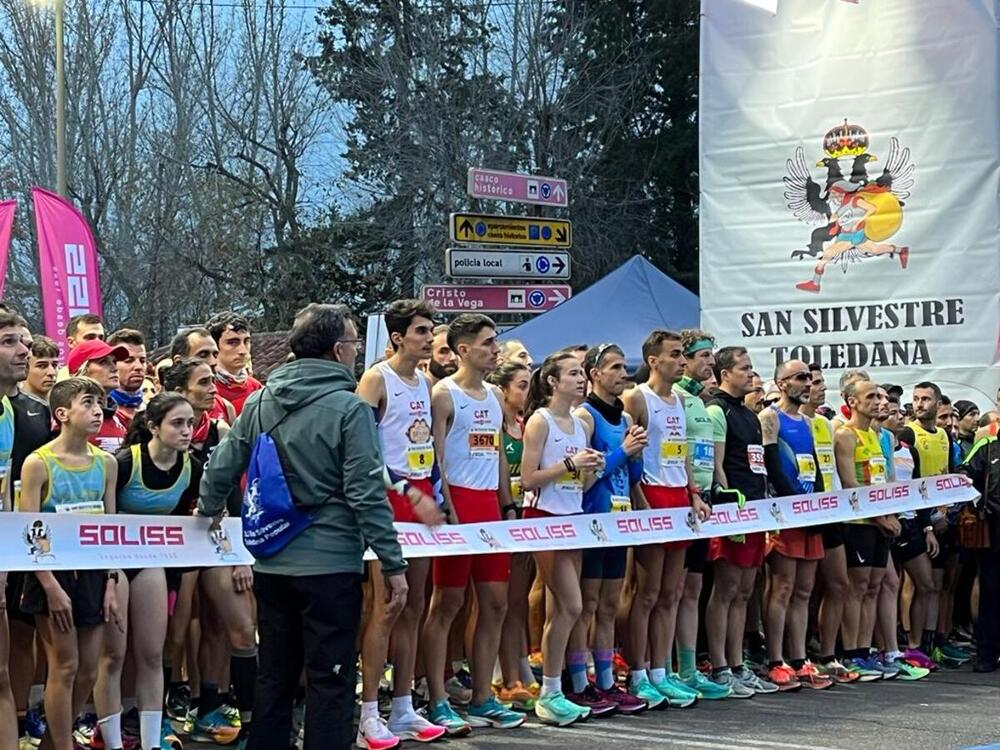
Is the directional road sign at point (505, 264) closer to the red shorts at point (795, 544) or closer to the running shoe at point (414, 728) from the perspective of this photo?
the red shorts at point (795, 544)

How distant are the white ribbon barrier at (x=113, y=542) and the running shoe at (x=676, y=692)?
3142 mm

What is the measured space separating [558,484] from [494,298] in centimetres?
754

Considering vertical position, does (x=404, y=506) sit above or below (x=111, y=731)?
above

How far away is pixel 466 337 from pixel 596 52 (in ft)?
91.9

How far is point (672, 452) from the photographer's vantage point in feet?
32.7

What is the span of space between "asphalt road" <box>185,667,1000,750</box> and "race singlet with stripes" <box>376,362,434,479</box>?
144cm

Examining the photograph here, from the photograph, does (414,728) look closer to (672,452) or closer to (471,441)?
(471,441)

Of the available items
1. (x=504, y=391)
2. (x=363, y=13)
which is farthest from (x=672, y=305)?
(x=363, y=13)

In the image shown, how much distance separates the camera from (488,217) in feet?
54.1

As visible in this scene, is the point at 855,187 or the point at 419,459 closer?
the point at 419,459

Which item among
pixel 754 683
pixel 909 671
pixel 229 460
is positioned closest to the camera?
pixel 229 460

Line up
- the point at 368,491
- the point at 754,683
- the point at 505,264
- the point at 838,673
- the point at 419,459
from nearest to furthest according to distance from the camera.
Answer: the point at 368,491, the point at 419,459, the point at 754,683, the point at 838,673, the point at 505,264

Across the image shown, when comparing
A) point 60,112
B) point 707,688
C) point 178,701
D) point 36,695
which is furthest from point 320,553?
point 60,112

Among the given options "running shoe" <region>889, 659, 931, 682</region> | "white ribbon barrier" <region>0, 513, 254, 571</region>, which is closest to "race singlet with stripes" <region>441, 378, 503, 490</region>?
"white ribbon barrier" <region>0, 513, 254, 571</region>
